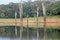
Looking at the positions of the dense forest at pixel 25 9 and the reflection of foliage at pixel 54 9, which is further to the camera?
the dense forest at pixel 25 9

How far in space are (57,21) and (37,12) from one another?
4.46 metres

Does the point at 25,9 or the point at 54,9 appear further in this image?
the point at 25,9

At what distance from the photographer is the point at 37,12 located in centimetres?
3225

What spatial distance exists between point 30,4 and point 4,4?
3811mm

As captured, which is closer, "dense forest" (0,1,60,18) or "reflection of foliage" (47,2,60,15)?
"reflection of foliage" (47,2,60,15)

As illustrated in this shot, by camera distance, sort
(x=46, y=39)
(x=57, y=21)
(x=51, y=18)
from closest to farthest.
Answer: (x=46, y=39) → (x=57, y=21) → (x=51, y=18)

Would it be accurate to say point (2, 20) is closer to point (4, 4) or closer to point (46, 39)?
point (4, 4)

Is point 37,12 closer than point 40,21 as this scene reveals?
No

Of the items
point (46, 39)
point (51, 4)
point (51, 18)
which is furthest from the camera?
point (51, 4)

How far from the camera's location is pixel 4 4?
1359 inches

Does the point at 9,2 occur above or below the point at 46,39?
above

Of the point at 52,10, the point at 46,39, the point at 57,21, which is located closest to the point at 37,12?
the point at 52,10

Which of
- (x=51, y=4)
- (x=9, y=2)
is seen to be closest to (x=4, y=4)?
(x=9, y=2)

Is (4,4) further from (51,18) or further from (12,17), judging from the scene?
(51,18)
